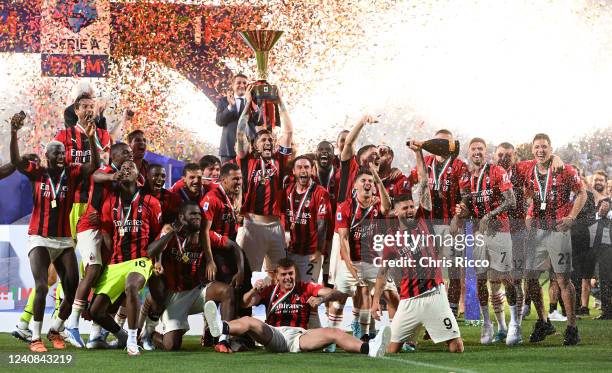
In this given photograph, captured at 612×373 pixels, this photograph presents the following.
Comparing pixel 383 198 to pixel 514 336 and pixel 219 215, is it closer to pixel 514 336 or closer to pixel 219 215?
pixel 219 215

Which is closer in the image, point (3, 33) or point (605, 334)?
point (605, 334)

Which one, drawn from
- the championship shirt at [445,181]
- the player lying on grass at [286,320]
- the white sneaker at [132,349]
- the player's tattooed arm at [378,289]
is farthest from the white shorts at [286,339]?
the championship shirt at [445,181]

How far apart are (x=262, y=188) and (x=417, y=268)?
5.36 feet

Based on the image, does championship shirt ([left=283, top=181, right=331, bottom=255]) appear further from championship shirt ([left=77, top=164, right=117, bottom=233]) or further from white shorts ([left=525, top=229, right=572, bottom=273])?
white shorts ([left=525, top=229, right=572, bottom=273])

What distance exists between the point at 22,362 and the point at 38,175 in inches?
61.1

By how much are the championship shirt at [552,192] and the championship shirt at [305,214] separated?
1.70m

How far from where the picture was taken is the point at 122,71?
1538 cm

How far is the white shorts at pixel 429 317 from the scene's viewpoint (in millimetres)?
8367

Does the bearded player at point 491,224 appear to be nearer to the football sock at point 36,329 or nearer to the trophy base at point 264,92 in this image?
the trophy base at point 264,92

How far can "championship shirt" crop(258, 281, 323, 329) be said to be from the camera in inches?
330

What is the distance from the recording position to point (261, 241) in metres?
9.38

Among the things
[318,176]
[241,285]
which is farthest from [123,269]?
[318,176]

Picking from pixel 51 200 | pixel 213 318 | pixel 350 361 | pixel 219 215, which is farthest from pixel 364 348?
pixel 51 200

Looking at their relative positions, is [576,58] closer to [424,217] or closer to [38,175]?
[424,217]
